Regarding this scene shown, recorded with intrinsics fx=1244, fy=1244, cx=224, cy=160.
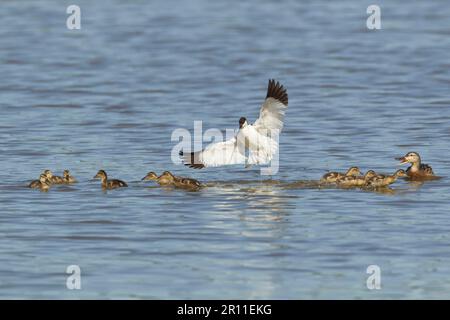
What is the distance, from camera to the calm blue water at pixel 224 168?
12617 mm

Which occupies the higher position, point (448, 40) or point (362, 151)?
point (448, 40)

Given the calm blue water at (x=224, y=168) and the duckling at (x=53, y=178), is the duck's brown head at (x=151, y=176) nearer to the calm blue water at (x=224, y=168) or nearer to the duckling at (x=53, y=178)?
the calm blue water at (x=224, y=168)

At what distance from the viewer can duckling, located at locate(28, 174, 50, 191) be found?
1669 cm

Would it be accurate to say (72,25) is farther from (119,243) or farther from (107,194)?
(119,243)

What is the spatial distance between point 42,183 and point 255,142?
2.97 meters

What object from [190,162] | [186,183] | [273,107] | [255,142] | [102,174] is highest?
[273,107]

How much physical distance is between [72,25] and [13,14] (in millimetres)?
4632

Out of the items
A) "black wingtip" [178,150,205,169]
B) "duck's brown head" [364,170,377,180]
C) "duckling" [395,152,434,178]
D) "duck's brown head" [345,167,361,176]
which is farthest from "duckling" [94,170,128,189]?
"duckling" [395,152,434,178]

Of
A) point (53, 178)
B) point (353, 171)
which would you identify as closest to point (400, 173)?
point (353, 171)

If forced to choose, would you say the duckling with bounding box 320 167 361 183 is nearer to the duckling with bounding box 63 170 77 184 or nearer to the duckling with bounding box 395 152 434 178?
the duckling with bounding box 395 152 434 178

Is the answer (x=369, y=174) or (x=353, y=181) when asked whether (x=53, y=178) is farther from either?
(x=369, y=174)

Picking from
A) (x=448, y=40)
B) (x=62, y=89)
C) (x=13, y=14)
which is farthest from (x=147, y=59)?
(x=13, y=14)

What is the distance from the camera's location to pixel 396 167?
18562 millimetres

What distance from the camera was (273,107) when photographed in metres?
16.8
